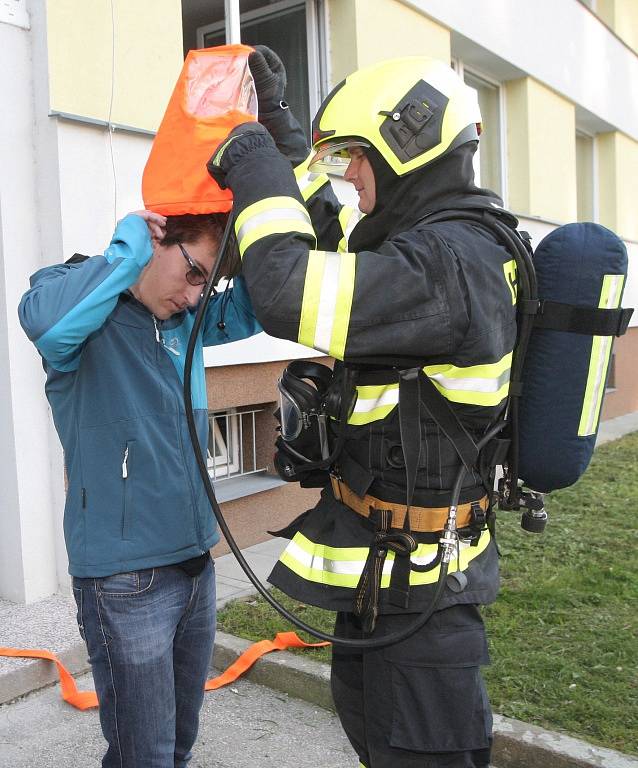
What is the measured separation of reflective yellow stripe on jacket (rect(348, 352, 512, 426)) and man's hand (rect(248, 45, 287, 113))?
834 mm

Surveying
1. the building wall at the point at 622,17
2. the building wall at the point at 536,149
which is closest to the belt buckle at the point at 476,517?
the building wall at the point at 536,149

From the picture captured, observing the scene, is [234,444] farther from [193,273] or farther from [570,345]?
[570,345]

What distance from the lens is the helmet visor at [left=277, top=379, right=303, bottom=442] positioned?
203cm

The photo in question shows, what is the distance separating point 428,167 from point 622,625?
302cm

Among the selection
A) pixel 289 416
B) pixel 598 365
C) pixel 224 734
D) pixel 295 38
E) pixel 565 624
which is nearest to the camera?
pixel 598 365

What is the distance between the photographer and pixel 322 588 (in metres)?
1.97

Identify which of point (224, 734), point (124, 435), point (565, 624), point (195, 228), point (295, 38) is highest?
point (295, 38)

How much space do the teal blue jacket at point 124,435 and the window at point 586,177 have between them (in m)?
10.7

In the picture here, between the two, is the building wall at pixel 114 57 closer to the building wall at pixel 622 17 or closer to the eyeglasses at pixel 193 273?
the eyeglasses at pixel 193 273

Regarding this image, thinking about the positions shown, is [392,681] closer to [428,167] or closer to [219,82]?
[428,167]

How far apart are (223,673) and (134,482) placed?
2.09 m

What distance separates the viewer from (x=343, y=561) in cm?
195

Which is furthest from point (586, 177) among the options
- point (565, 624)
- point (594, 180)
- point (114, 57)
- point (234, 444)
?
point (565, 624)

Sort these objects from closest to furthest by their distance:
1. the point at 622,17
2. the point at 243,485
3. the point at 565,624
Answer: the point at 565,624 → the point at 243,485 → the point at 622,17
